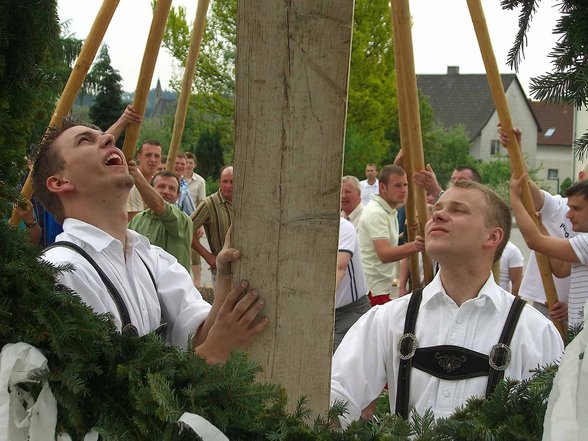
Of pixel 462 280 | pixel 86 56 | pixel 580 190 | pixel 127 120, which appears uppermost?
pixel 86 56

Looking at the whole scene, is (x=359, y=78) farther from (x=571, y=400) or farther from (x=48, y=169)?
(x=571, y=400)

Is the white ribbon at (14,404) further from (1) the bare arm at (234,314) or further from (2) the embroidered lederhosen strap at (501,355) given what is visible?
(2) the embroidered lederhosen strap at (501,355)

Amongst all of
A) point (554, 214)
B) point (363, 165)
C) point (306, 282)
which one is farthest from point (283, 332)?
point (363, 165)

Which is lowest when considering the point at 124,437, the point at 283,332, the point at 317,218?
the point at 124,437

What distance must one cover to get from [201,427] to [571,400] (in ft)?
2.30

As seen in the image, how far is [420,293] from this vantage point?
2826mm

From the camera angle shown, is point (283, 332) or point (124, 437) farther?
point (283, 332)

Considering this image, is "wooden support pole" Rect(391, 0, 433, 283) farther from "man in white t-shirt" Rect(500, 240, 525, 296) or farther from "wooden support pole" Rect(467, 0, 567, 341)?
"man in white t-shirt" Rect(500, 240, 525, 296)

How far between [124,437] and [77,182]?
1087mm

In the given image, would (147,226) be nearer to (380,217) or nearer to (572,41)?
(380,217)

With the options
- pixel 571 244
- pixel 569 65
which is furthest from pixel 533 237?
pixel 569 65

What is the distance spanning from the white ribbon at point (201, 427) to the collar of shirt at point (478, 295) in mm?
1165

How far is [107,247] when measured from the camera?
8.58ft

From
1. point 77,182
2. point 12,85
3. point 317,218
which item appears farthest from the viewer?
point 77,182
